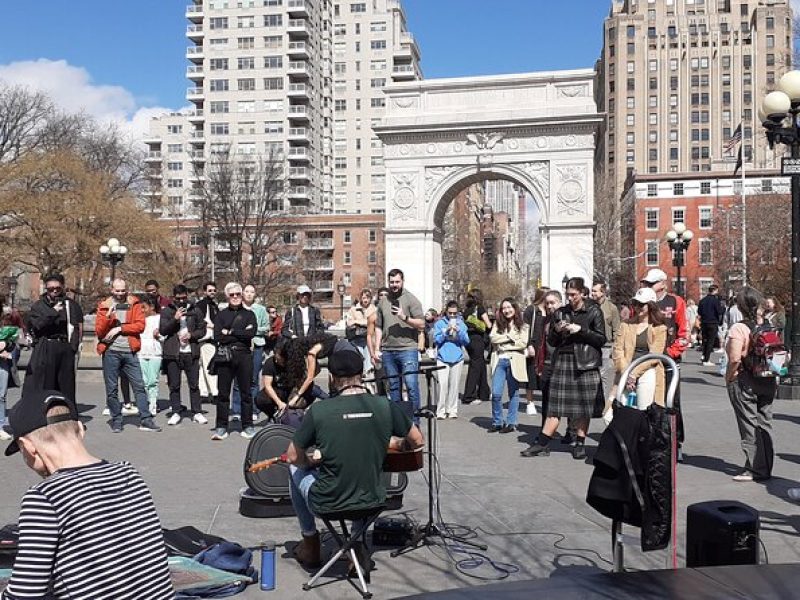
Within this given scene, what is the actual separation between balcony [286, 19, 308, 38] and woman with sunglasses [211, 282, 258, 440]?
92.6 m

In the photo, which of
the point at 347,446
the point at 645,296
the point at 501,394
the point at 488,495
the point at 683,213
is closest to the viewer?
the point at 347,446

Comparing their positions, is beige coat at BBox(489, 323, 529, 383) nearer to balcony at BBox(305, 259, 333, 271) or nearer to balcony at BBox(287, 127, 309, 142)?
balcony at BBox(305, 259, 333, 271)

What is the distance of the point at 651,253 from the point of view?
8269cm

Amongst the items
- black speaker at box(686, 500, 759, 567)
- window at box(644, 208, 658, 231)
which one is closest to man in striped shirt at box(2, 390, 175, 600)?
black speaker at box(686, 500, 759, 567)

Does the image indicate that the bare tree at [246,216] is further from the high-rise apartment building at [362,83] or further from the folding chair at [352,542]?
the folding chair at [352,542]

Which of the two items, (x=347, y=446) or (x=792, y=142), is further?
(x=792, y=142)

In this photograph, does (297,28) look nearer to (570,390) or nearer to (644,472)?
(570,390)

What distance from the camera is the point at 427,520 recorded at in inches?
259

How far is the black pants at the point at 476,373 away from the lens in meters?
14.9

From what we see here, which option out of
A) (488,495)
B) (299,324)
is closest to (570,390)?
(488,495)

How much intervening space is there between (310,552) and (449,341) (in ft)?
25.7

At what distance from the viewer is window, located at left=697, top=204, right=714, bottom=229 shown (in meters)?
83.1

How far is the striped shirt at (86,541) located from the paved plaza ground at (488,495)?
2.07 metres

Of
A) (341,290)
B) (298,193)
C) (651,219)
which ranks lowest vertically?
(341,290)
